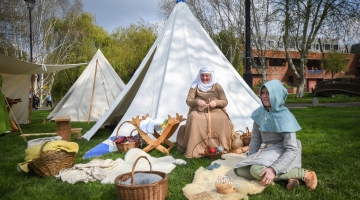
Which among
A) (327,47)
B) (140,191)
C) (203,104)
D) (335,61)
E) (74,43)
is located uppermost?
(327,47)

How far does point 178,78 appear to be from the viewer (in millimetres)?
5648

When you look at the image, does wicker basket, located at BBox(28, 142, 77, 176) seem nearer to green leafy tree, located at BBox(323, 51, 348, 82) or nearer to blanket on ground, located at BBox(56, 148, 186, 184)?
blanket on ground, located at BBox(56, 148, 186, 184)

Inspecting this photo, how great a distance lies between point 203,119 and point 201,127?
0.12m

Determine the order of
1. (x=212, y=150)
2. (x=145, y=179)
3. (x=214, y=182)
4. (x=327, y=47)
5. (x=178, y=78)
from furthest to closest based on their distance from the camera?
(x=327, y=47), (x=178, y=78), (x=212, y=150), (x=214, y=182), (x=145, y=179)

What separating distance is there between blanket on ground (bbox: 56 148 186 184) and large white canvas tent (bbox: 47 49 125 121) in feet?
19.4

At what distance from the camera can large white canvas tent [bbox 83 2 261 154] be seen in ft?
17.8

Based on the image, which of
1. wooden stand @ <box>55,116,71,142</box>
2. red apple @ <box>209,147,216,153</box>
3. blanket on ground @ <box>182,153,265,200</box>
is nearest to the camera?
blanket on ground @ <box>182,153,265,200</box>

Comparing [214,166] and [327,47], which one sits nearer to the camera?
[214,166]

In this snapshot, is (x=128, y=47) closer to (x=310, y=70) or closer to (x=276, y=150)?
(x=276, y=150)

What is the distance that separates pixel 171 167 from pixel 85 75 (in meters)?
7.51

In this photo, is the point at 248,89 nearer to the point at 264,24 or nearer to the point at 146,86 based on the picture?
the point at 146,86

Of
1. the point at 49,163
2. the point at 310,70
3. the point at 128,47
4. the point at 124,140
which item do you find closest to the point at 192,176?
the point at 49,163

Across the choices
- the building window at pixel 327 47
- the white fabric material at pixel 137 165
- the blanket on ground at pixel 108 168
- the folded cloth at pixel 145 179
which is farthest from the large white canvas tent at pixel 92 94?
the building window at pixel 327 47

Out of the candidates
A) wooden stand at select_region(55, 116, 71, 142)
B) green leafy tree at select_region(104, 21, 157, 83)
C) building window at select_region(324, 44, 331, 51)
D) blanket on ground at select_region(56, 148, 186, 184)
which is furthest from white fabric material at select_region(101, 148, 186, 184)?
building window at select_region(324, 44, 331, 51)
